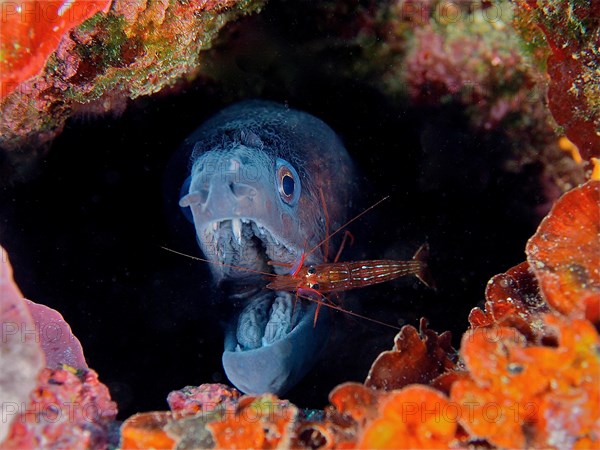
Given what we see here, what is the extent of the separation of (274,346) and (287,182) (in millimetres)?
1197

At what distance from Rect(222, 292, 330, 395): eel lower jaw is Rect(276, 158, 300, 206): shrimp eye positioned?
2.44 ft

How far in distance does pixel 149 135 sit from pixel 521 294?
3.98 meters

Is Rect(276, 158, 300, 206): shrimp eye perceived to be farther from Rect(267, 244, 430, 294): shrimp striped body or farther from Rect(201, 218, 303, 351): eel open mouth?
Rect(267, 244, 430, 294): shrimp striped body

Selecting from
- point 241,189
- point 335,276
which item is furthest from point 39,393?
point 335,276

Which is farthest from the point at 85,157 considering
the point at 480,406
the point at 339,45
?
the point at 480,406

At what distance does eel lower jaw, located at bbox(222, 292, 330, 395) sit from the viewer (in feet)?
9.27

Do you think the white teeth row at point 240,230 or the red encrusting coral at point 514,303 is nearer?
the red encrusting coral at point 514,303

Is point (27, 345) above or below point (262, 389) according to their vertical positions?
above

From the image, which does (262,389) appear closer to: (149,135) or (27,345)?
(27,345)

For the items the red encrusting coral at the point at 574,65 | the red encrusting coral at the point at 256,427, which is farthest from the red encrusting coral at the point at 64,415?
the red encrusting coral at the point at 574,65

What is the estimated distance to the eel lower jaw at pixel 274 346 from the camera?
2.82m

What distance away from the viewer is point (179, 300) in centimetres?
425

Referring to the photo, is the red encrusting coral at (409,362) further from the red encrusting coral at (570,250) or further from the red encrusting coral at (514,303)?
the red encrusting coral at (570,250)

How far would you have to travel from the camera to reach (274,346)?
2.88 m
